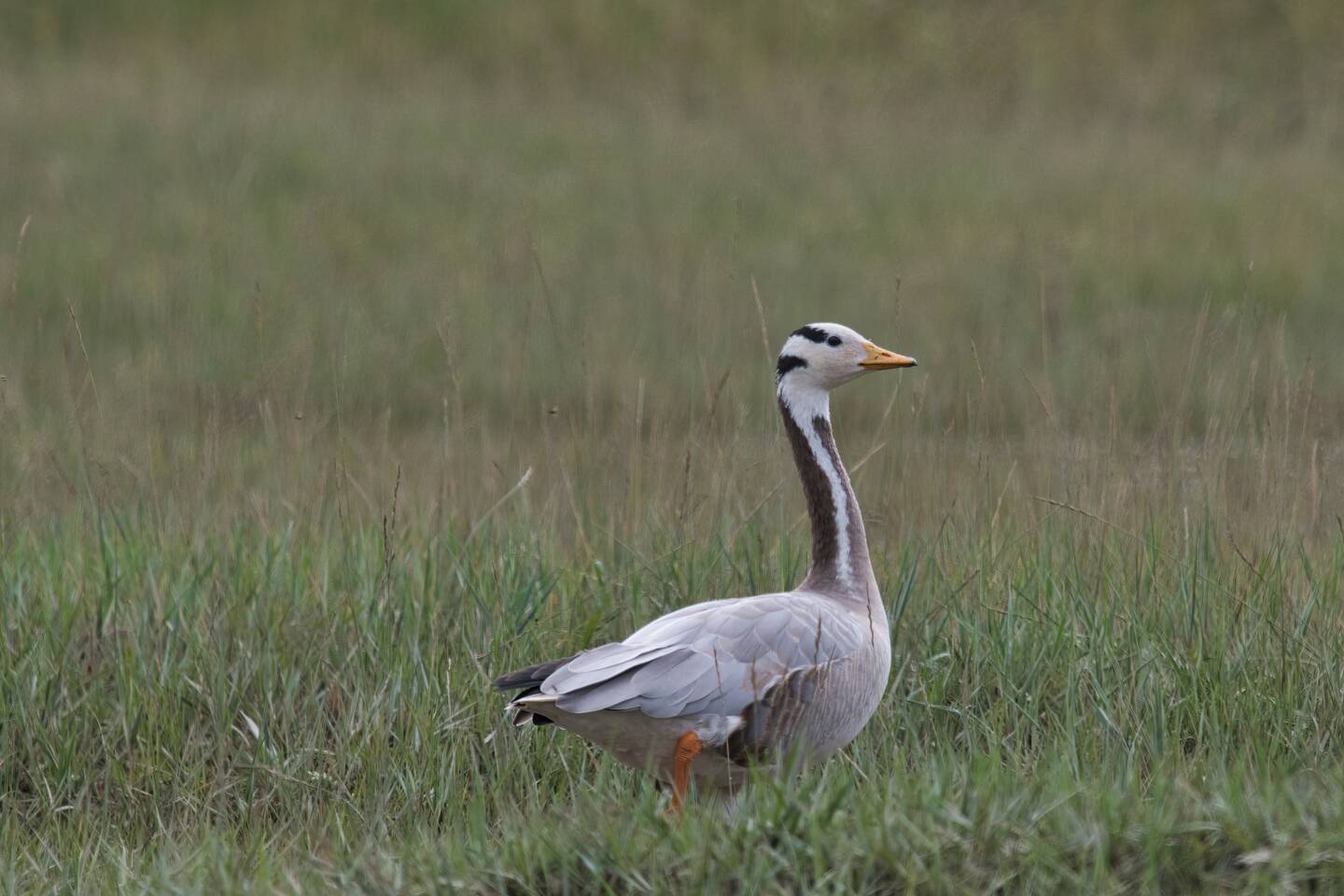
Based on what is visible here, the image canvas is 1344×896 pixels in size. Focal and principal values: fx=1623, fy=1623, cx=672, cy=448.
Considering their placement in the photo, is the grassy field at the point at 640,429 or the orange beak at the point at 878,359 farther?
the orange beak at the point at 878,359

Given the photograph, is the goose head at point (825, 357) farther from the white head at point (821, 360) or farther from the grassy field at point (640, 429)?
the grassy field at point (640, 429)

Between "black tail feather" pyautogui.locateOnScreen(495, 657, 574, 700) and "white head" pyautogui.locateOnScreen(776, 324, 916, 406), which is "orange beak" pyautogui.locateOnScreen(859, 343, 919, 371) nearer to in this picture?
"white head" pyautogui.locateOnScreen(776, 324, 916, 406)

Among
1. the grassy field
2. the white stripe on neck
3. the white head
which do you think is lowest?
the grassy field

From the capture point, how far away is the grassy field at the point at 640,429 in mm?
4027

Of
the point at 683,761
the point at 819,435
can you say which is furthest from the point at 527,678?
the point at 819,435

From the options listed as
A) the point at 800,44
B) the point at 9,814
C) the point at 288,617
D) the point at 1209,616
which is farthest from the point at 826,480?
the point at 800,44

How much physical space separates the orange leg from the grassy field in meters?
0.27

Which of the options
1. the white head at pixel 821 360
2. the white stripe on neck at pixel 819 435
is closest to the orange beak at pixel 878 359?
the white head at pixel 821 360

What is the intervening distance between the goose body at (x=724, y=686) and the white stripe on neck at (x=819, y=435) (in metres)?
0.24

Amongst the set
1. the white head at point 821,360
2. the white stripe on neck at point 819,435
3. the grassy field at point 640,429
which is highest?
the white head at point 821,360

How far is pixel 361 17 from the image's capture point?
17109 mm

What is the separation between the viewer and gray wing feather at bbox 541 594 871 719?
12.9ft

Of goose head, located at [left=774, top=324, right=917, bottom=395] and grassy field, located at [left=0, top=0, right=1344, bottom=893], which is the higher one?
goose head, located at [left=774, top=324, right=917, bottom=395]

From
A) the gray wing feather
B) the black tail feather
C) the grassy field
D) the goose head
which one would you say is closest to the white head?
the goose head
